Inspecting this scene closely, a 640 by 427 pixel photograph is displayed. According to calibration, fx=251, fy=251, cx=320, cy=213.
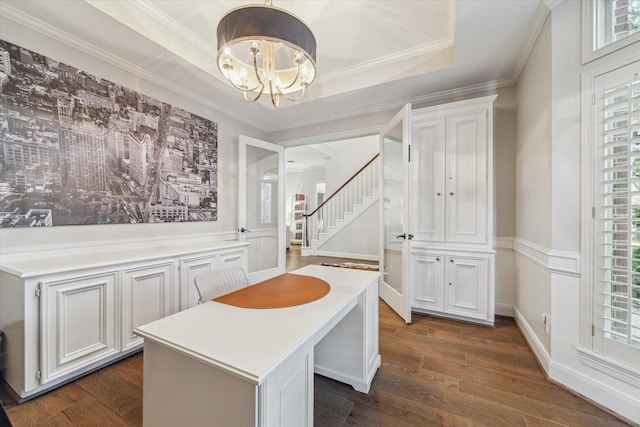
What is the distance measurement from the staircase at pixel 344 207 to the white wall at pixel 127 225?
9.79 feet

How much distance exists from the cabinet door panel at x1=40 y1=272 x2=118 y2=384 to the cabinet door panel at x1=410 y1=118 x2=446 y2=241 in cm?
287

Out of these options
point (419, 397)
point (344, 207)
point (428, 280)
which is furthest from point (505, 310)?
point (344, 207)

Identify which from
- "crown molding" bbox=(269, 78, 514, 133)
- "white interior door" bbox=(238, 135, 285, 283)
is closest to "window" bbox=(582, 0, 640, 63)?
"crown molding" bbox=(269, 78, 514, 133)

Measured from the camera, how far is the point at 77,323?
1.74 meters

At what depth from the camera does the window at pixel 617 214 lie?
143 centimetres

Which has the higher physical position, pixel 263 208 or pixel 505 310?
pixel 263 208

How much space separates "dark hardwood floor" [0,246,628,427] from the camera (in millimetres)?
1458

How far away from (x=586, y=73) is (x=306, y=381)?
2503 mm

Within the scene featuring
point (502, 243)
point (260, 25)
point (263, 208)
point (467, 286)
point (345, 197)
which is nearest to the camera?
point (260, 25)

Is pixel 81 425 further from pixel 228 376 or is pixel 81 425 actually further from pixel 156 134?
pixel 156 134

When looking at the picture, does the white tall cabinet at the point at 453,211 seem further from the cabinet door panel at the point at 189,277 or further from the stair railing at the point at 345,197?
the stair railing at the point at 345,197

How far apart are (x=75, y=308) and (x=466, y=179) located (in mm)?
3590

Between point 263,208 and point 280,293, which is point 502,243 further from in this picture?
point 263,208

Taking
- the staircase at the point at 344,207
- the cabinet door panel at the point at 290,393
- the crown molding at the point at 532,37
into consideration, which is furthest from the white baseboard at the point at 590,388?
the staircase at the point at 344,207
